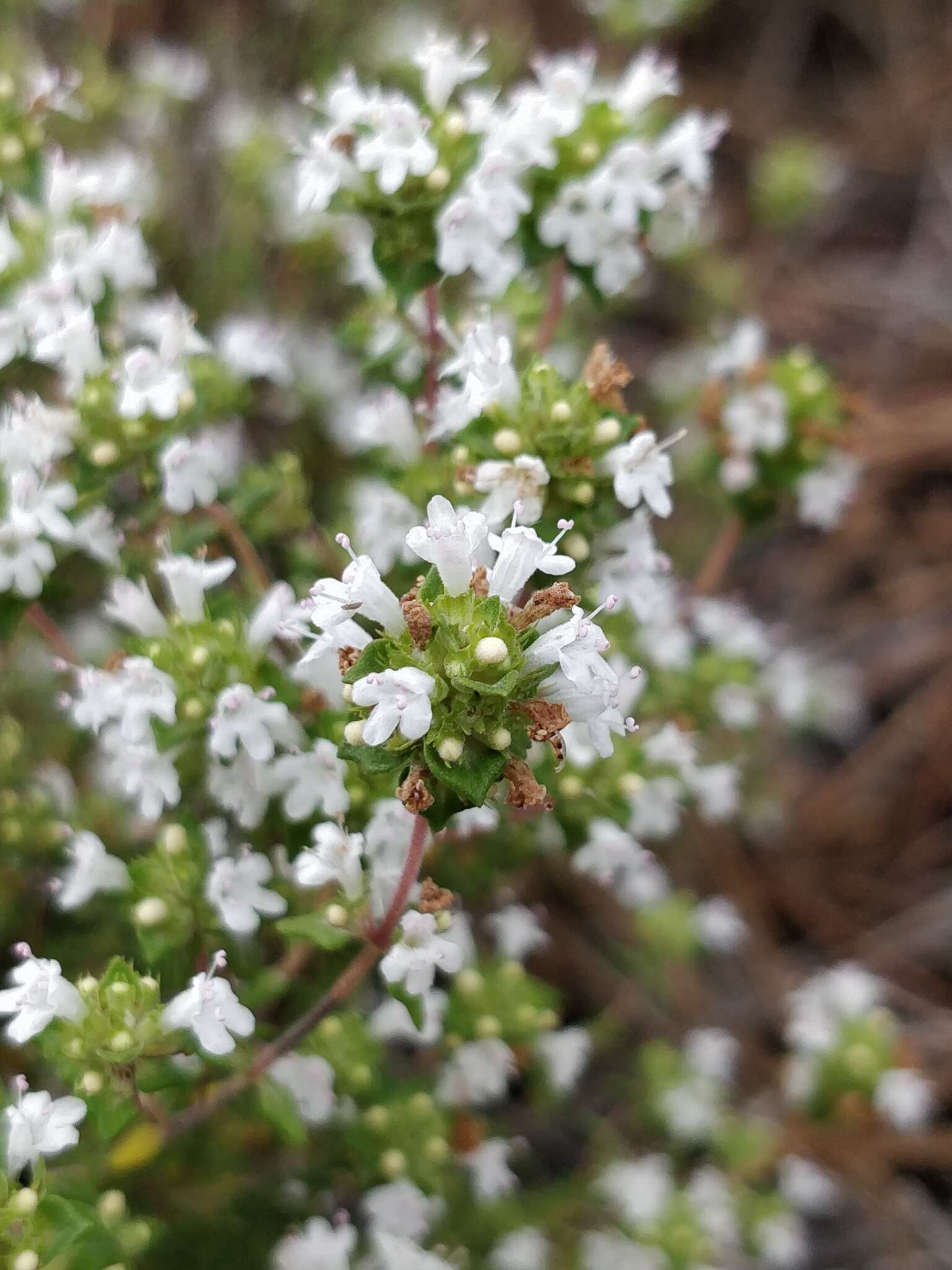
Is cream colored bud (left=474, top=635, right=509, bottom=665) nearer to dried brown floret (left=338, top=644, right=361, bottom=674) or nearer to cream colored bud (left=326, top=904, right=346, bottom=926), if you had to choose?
dried brown floret (left=338, top=644, right=361, bottom=674)

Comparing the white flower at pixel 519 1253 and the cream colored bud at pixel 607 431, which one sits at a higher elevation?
the cream colored bud at pixel 607 431

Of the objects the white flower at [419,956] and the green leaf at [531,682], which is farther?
the white flower at [419,956]

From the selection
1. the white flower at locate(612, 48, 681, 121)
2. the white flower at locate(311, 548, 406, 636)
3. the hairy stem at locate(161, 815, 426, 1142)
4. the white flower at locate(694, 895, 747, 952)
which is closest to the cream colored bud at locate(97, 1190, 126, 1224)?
the hairy stem at locate(161, 815, 426, 1142)

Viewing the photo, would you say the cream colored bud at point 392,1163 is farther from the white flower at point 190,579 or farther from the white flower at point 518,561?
the white flower at point 518,561

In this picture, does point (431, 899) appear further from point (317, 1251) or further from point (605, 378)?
point (317, 1251)

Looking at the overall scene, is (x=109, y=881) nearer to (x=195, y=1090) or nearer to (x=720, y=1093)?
(x=195, y=1090)

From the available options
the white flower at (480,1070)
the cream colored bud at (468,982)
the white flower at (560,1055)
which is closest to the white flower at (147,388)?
the cream colored bud at (468,982)

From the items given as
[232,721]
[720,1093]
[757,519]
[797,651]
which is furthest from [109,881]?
[797,651]

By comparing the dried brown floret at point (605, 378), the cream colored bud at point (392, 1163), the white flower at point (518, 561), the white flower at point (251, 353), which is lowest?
the cream colored bud at point (392, 1163)
